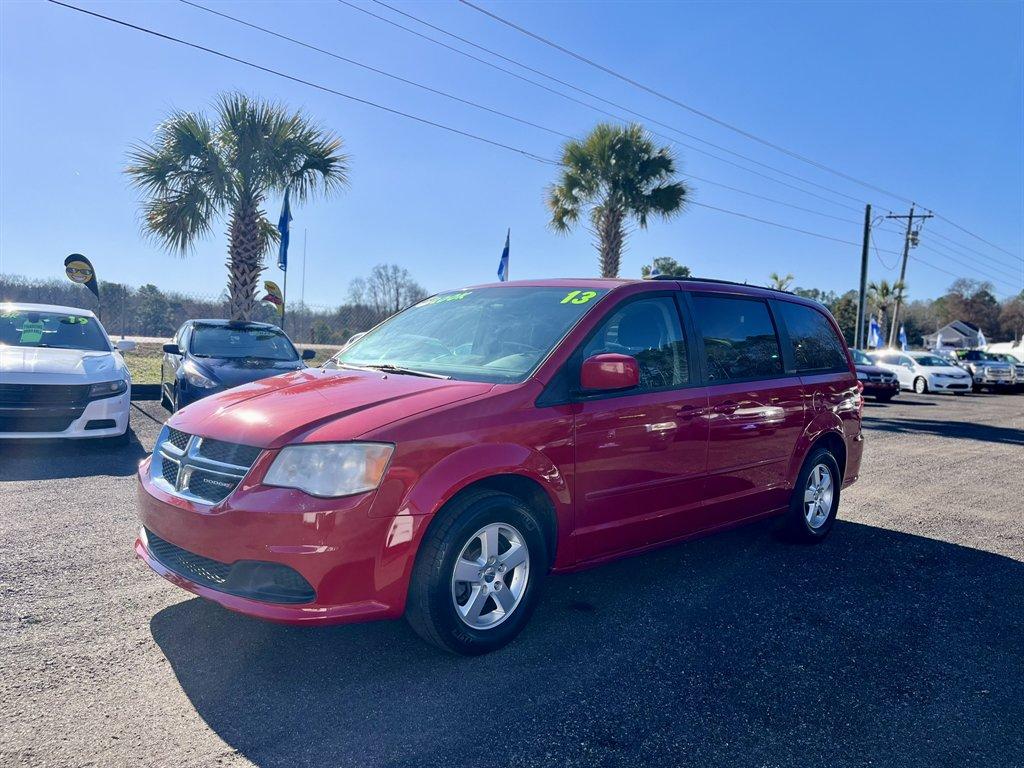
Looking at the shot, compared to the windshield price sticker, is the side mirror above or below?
below

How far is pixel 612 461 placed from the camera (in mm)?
3730

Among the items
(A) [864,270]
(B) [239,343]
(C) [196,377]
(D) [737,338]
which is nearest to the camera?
(D) [737,338]

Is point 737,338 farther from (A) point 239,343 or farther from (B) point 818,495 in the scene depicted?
(A) point 239,343

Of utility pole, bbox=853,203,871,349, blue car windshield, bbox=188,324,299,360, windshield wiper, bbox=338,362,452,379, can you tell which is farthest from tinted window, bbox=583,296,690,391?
utility pole, bbox=853,203,871,349

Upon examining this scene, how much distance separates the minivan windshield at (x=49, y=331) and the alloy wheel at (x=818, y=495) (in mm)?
7617

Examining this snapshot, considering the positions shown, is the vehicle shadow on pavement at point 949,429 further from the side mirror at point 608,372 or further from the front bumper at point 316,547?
the front bumper at point 316,547

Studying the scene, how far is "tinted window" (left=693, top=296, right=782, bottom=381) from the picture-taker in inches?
177

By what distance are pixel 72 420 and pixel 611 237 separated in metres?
14.9

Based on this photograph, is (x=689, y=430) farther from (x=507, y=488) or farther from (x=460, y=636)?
(x=460, y=636)

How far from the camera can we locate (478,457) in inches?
125

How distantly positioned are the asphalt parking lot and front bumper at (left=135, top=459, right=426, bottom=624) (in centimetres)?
34

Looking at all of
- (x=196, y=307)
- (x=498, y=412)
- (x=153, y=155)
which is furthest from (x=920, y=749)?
(x=196, y=307)

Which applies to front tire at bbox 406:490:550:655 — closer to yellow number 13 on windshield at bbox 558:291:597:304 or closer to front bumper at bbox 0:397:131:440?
yellow number 13 on windshield at bbox 558:291:597:304

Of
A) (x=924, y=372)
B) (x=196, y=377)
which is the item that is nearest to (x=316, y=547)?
(x=196, y=377)
